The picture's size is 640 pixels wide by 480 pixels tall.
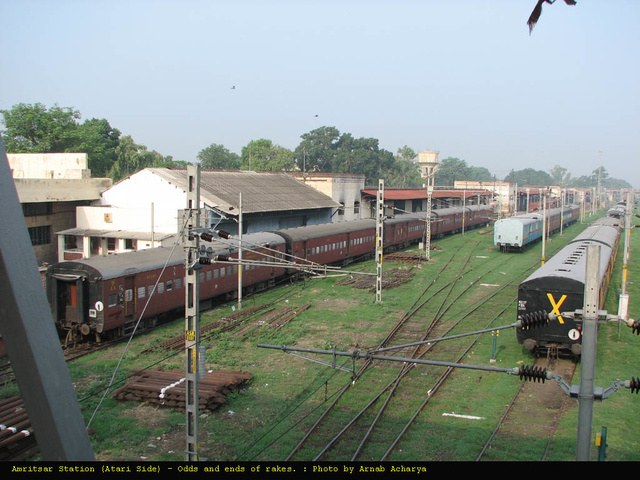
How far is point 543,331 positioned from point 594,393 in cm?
1100

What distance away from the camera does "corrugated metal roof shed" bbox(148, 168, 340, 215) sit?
132ft

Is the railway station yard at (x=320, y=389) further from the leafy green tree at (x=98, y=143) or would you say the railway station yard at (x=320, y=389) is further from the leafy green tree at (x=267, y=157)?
the leafy green tree at (x=267, y=157)

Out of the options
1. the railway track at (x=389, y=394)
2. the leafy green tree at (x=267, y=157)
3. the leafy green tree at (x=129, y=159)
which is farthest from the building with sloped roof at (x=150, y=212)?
the leafy green tree at (x=267, y=157)

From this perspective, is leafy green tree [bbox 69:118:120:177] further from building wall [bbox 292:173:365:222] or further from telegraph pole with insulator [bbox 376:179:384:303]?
telegraph pole with insulator [bbox 376:179:384:303]

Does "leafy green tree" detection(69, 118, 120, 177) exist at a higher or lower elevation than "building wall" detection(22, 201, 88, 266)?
higher

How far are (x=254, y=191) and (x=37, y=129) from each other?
28.9 m

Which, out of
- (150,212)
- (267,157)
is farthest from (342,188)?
(267,157)

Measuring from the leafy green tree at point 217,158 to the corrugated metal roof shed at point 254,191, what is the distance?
57.7m

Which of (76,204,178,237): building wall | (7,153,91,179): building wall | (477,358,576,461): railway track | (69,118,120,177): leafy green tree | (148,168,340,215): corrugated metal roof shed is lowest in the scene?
(477,358,576,461): railway track

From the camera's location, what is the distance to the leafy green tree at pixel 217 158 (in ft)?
368

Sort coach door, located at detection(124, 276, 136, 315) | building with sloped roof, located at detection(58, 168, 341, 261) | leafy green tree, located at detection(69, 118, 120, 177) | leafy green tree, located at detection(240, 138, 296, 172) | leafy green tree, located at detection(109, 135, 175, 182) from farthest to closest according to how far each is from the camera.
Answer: leafy green tree, located at detection(240, 138, 296, 172) → leafy green tree, located at detection(109, 135, 175, 182) → leafy green tree, located at detection(69, 118, 120, 177) → building with sloped roof, located at detection(58, 168, 341, 261) → coach door, located at detection(124, 276, 136, 315)

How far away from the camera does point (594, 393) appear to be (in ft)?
25.9

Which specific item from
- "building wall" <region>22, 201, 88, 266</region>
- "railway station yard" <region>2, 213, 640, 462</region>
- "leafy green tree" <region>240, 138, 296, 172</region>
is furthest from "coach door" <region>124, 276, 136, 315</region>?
"leafy green tree" <region>240, 138, 296, 172</region>
